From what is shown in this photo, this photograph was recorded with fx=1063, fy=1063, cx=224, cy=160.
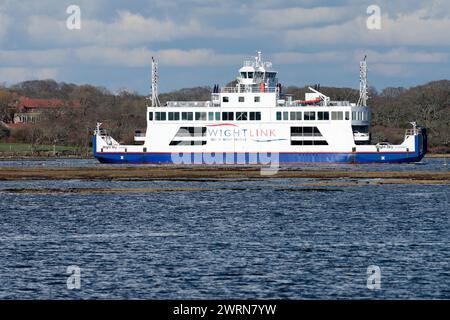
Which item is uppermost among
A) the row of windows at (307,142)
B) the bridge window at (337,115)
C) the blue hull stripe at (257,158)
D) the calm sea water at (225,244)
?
the bridge window at (337,115)

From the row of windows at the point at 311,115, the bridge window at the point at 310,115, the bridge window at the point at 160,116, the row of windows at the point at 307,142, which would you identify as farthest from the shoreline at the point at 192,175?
the bridge window at the point at 160,116

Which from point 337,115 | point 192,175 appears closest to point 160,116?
point 337,115

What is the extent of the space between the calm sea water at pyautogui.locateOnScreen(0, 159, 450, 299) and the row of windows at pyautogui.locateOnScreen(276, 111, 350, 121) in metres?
48.1

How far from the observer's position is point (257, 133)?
435 feet

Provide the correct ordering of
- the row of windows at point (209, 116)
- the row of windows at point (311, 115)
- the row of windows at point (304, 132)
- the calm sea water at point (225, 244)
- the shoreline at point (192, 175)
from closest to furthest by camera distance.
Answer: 1. the calm sea water at point (225, 244)
2. the shoreline at point (192, 175)
3. the row of windows at point (311, 115)
4. the row of windows at point (304, 132)
5. the row of windows at point (209, 116)

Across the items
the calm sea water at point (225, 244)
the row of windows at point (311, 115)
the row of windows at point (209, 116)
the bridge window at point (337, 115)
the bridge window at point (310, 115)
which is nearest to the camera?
the calm sea water at point (225, 244)

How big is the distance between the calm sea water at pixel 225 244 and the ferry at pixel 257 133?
48031mm

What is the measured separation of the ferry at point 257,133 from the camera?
5138 inches

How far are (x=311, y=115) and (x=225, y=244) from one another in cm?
8175

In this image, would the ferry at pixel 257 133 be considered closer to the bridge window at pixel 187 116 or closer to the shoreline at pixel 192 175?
the bridge window at pixel 187 116

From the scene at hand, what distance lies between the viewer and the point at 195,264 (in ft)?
143

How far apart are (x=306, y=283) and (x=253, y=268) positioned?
3913 millimetres

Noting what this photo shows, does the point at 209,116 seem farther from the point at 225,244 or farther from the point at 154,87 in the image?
the point at 225,244

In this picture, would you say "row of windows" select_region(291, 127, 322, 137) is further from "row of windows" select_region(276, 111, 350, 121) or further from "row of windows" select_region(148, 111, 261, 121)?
"row of windows" select_region(148, 111, 261, 121)
